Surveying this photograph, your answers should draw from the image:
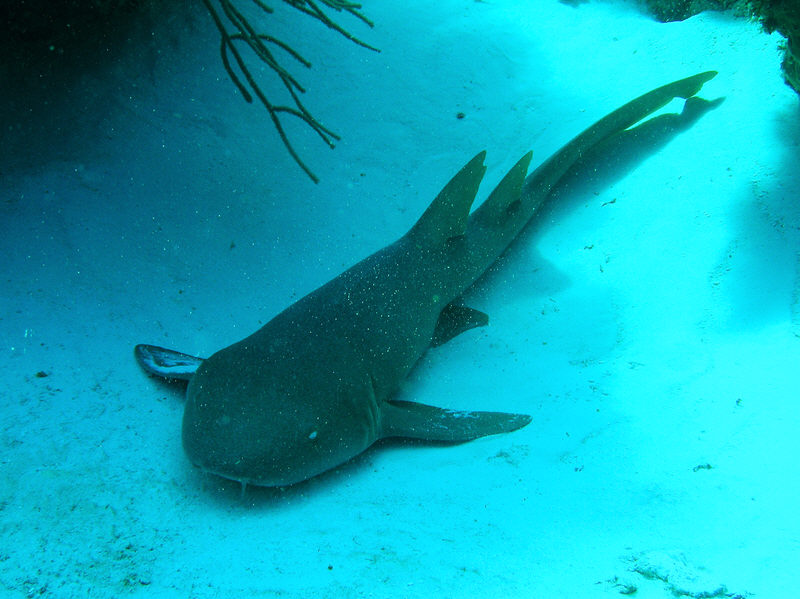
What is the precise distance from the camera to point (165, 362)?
3.14m

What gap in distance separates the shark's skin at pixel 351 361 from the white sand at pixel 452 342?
0.19m

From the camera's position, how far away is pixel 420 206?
15.6ft

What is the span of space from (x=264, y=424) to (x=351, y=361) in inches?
26.8

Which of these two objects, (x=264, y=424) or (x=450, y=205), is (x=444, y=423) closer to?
(x=264, y=424)

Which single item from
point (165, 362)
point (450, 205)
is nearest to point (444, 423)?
point (450, 205)

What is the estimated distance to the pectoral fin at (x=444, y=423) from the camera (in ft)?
9.09

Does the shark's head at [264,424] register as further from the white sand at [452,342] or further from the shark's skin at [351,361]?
the white sand at [452,342]

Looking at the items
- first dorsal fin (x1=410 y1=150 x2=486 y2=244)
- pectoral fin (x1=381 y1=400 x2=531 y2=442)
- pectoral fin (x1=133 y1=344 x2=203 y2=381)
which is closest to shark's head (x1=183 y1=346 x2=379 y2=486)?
pectoral fin (x1=381 y1=400 x2=531 y2=442)

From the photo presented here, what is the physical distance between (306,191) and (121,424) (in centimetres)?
266

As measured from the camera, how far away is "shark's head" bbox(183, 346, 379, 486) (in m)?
2.39

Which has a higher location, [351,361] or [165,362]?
[351,361]

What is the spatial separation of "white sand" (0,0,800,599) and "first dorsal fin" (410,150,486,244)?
2.55ft

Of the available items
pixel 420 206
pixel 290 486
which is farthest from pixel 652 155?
pixel 290 486

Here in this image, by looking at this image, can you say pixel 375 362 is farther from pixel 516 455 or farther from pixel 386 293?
pixel 516 455
